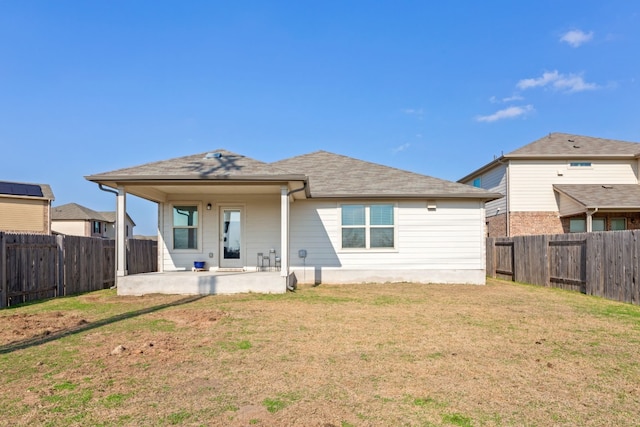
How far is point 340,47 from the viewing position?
16719 mm

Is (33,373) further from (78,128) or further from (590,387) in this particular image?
(78,128)

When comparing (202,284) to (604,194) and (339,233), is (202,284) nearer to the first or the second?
(339,233)

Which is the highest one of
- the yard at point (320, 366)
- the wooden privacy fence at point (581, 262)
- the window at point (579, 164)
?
the window at point (579, 164)

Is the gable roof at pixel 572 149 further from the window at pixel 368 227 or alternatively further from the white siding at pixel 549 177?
the window at pixel 368 227

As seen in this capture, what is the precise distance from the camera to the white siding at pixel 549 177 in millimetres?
19281

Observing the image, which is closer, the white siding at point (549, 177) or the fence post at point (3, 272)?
the fence post at point (3, 272)

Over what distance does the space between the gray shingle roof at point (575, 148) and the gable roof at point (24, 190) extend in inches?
1200

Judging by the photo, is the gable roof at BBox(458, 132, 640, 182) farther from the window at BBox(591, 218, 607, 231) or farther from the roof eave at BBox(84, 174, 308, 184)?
the roof eave at BBox(84, 174, 308, 184)

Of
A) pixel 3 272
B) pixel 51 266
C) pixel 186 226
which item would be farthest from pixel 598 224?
pixel 3 272

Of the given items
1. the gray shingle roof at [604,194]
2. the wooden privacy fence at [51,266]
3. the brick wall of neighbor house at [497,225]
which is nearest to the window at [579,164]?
the gray shingle roof at [604,194]

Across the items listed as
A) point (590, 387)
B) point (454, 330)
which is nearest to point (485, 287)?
point (454, 330)

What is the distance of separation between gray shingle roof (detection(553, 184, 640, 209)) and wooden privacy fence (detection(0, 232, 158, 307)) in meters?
19.0

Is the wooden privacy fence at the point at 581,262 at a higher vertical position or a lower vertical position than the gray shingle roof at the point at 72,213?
lower

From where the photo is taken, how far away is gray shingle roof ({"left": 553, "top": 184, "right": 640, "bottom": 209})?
54.7 ft
